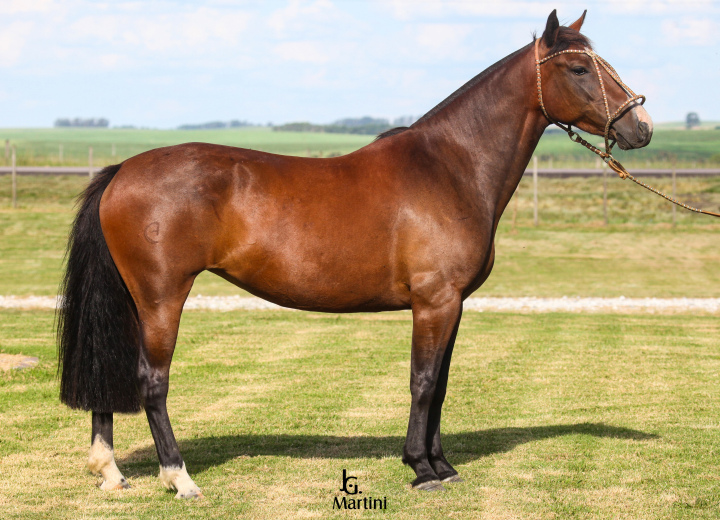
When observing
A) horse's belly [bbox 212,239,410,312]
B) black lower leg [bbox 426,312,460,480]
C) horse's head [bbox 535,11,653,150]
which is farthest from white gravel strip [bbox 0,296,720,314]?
horse's belly [bbox 212,239,410,312]

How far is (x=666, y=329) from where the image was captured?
504 inches

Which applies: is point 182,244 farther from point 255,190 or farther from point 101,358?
point 101,358

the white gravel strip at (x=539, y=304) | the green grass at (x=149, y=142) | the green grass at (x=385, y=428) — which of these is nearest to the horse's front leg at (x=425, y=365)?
the green grass at (x=385, y=428)

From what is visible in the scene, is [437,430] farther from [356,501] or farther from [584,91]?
[584,91]

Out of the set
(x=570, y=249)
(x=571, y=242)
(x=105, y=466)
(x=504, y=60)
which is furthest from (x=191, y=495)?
(x=571, y=242)

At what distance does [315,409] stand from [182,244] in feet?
10.0

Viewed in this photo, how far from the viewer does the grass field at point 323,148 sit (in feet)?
185

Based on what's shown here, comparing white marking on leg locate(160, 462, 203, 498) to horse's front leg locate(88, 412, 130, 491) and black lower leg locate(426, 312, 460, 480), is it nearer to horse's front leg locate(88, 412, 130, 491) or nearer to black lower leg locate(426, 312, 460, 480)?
horse's front leg locate(88, 412, 130, 491)

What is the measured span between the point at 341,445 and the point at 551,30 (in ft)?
11.8

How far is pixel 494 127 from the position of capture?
234 inches

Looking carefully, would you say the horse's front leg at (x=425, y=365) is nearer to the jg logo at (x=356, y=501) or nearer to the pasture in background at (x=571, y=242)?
the jg logo at (x=356, y=501)

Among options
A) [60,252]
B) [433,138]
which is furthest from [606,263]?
[433,138]

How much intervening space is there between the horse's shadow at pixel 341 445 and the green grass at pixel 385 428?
2cm

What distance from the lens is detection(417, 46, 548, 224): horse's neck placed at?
5.90 m
